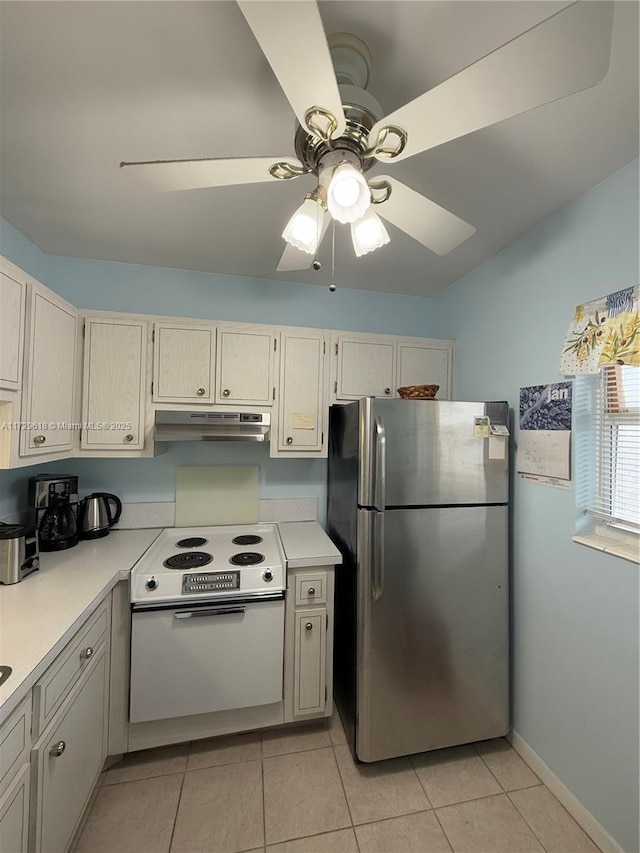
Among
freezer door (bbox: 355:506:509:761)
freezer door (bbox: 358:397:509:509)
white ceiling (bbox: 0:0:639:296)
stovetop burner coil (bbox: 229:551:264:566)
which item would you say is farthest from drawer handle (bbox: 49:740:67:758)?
white ceiling (bbox: 0:0:639:296)

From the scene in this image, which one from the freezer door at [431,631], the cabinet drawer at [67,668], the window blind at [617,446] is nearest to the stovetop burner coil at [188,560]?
the cabinet drawer at [67,668]

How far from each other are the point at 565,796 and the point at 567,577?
2.99ft

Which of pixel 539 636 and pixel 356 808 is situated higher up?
pixel 539 636

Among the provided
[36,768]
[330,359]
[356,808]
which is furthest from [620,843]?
[330,359]

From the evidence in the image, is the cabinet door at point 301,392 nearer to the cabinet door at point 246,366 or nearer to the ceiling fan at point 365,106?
the cabinet door at point 246,366

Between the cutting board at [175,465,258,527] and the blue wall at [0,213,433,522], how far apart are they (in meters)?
0.05

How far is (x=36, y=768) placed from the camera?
1.04 m

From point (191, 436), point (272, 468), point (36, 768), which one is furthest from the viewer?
point (272, 468)

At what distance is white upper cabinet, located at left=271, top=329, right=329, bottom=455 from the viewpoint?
83.1 inches

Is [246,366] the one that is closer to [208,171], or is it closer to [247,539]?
[247,539]

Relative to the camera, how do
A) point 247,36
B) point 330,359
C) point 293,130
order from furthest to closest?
point 330,359 → point 293,130 → point 247,36

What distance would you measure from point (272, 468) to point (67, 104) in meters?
1.88

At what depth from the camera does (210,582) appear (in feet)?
5.46

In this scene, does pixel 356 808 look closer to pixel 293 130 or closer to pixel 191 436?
pixel 191 436
